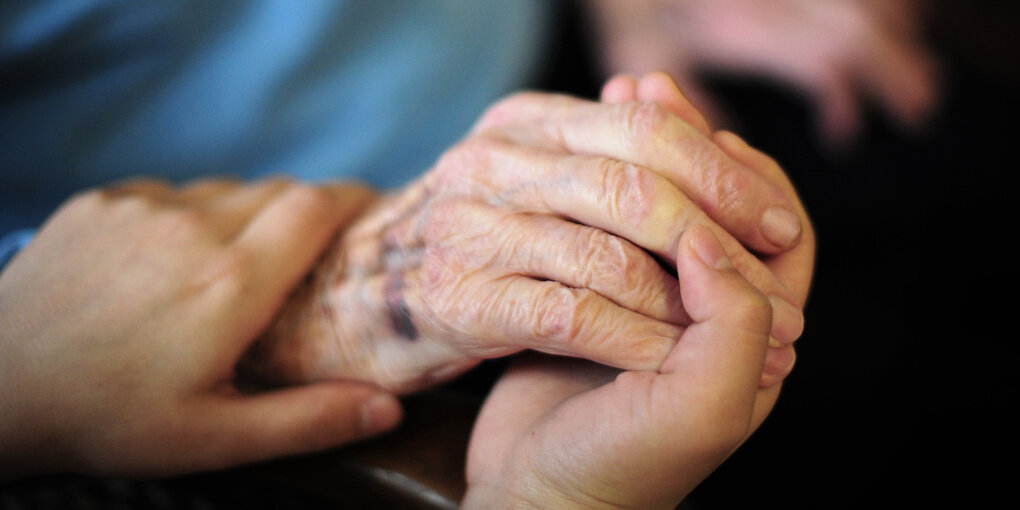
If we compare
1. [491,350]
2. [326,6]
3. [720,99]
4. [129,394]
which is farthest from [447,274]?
[720,99]

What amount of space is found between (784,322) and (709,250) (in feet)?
0.34

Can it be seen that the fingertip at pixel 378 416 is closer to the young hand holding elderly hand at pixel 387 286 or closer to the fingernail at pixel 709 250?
the young hand holding elderly hand at pixel 387 286

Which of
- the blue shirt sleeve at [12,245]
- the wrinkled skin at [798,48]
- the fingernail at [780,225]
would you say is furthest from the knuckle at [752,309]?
the wrinkled skin at [798,48]

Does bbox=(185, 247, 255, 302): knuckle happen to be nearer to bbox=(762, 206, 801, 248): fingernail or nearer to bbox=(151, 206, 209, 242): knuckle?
bbox=(151, 206, 209, 242): knuckle

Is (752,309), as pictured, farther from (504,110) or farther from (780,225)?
(504,110)

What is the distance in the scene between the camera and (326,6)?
1.13m

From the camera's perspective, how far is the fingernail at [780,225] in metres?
0.62

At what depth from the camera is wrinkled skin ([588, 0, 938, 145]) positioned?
1483 mm

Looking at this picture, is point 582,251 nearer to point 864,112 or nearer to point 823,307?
point 823,307

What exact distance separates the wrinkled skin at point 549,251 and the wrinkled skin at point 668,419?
41 mm

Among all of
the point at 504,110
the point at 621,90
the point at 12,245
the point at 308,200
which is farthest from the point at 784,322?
the point at 12,245

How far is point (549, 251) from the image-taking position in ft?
2.09

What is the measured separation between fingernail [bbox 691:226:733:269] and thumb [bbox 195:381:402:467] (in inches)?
14.4

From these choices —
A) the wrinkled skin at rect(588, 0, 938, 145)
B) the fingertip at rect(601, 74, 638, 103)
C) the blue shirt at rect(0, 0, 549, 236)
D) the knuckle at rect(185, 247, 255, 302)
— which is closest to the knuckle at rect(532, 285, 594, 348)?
the fingertip at rect(601, 74, 638, 103)
